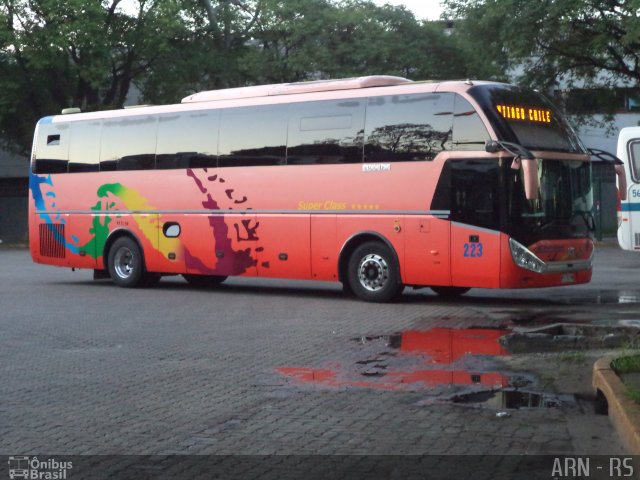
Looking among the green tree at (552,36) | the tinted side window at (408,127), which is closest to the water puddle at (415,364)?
the tinted side window at (408,127)

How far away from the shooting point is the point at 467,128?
16875 mm

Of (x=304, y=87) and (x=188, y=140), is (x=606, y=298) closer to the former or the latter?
(x=304, y=87)

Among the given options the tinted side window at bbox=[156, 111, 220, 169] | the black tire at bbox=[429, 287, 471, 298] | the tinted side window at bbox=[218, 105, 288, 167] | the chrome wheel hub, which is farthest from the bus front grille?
the black tire at bbox=[429, 287, 471, 298]

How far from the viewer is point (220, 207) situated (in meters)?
20.4

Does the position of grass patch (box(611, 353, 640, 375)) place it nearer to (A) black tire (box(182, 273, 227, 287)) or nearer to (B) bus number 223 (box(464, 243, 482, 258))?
(B) bus number 223 (box(464, 243, 482, 258))

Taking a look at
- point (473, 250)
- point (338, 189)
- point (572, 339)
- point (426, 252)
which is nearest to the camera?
point (572, 339)

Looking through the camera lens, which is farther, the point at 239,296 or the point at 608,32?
the point at 608,32

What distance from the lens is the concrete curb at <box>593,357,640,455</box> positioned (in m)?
6.69

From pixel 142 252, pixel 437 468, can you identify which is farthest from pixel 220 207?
pixel 437 468

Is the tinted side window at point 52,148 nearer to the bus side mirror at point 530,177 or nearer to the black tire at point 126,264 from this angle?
the black tire at point 126,264

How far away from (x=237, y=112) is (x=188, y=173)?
5.19 feet

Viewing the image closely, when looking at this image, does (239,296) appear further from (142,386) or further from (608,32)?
(608,32)

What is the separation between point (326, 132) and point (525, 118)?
136 inches
